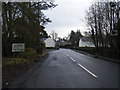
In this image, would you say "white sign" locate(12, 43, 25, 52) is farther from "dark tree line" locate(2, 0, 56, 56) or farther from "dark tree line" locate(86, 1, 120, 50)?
"dark tree line" locate(86, 1, 120, 50)

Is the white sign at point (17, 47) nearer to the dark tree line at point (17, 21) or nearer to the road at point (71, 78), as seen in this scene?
the dark tree line at point (17, 21)

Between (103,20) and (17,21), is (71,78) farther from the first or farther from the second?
(103,20)

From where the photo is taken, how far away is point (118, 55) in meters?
22.4

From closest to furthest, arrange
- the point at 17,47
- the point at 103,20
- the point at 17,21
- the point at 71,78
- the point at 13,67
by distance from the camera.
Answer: the point at 71,78
the point at 13,67
the point at 17,21
the point at 17,47
the point at 103,20

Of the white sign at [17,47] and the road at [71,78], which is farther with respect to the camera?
the white sign at [17,47]

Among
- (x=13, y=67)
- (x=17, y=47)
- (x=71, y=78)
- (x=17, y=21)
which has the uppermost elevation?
(x=17, y=21)

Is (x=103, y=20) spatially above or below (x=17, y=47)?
above

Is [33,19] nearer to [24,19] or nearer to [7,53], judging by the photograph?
[24,19]

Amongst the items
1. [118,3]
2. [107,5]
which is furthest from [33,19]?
[107,5]

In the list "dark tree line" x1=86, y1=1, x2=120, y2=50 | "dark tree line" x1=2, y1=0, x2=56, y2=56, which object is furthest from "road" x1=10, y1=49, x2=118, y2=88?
"dark tree line" x1=86, y1=1, x2=120, y2=50

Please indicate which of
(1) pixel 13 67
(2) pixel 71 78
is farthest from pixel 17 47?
(2) pixel 71 78

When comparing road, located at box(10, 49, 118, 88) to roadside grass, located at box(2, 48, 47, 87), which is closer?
road, located at box(10, 49, 118, 88)

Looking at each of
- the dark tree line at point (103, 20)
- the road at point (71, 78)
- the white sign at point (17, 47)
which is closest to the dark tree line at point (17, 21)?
the white sign at point (17, 47)

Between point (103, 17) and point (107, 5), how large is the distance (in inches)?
99.9
